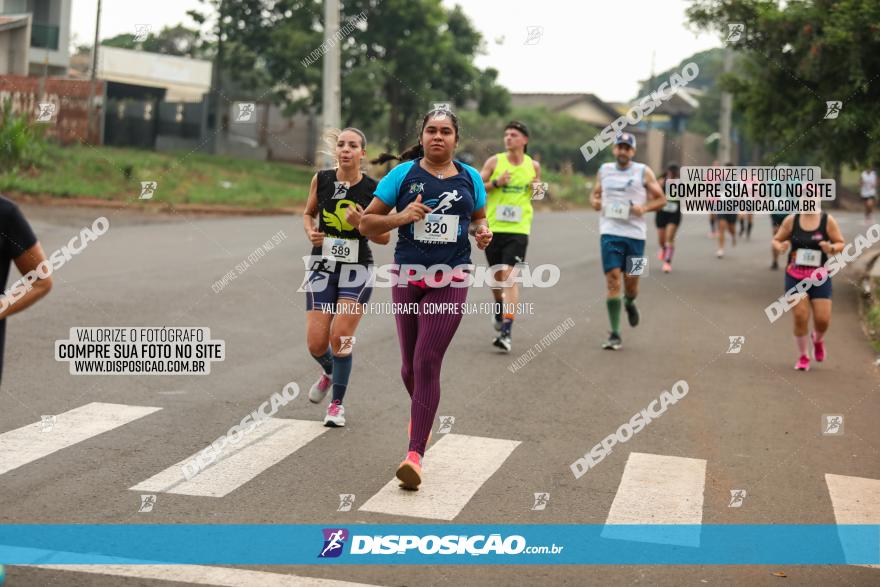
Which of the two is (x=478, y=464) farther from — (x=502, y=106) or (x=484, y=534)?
(x=502, y=106)

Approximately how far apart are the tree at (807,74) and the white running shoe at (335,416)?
10993mm

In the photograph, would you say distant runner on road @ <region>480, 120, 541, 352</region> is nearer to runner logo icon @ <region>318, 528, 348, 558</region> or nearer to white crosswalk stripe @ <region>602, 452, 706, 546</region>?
white crosswalk stripe @ <region>602, 452, 706, 546</region>

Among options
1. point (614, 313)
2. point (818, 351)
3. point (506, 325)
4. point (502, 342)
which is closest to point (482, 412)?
point (502, 342)

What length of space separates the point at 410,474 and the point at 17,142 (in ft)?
83.0

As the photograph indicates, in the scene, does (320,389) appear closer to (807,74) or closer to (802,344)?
(802,344)

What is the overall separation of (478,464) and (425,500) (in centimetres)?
99

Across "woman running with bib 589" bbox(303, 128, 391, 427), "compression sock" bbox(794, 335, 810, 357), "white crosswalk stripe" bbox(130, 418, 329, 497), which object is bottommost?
"white crosswalk stripe" bbox(130, 418, 329, 497)

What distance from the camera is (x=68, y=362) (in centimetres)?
1055

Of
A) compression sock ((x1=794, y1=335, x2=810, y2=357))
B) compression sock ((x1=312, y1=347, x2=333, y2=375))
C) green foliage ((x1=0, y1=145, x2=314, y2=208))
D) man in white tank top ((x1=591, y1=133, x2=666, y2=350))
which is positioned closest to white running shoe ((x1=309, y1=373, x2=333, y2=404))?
compression sock ((x1=312, y1=347, x2=333, y2=375))

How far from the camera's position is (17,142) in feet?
A: 96.7

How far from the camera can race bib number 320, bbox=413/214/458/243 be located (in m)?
7.03

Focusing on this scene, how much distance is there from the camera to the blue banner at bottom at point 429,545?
5570 mm

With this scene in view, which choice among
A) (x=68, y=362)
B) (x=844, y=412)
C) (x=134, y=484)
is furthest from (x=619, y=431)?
(x=68, y=362)

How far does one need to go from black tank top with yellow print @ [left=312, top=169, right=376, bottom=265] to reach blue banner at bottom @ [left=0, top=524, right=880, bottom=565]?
111 inches
